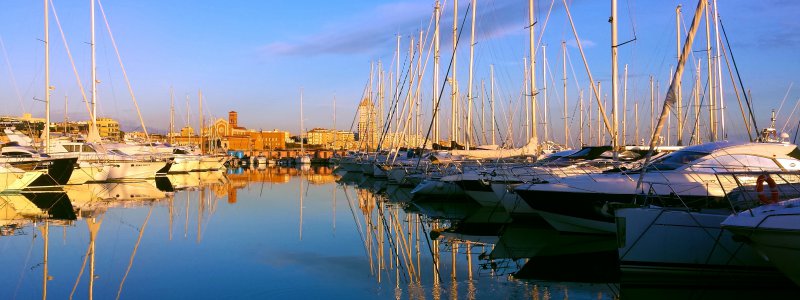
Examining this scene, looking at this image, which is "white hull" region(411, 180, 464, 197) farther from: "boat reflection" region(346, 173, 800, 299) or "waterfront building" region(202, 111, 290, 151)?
"waterfront building" region(202, 111, 290, 151)

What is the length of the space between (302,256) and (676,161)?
9535 millimetres

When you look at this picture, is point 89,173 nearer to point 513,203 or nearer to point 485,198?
point 485,198

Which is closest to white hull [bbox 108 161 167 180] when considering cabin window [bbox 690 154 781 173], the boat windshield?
the boat windshield

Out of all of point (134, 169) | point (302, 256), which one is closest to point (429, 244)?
point (302, 256)

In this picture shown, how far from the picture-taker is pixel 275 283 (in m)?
12.7

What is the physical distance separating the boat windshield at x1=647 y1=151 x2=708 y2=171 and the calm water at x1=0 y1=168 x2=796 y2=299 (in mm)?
2253

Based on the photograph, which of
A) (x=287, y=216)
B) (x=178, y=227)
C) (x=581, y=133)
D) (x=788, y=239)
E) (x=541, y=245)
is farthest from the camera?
(x=581, y=133)

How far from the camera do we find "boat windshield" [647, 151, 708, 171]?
56.9 ft

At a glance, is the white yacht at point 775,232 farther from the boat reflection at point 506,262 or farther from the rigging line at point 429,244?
the rigging line at point 429,244

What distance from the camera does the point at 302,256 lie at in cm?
1614

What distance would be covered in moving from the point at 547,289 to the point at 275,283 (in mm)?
4818

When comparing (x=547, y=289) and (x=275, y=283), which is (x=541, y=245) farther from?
(x=275, y=283)

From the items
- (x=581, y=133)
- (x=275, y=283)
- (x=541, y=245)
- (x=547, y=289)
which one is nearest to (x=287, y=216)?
(x=541, y=245)

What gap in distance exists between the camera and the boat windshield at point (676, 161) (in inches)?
683
